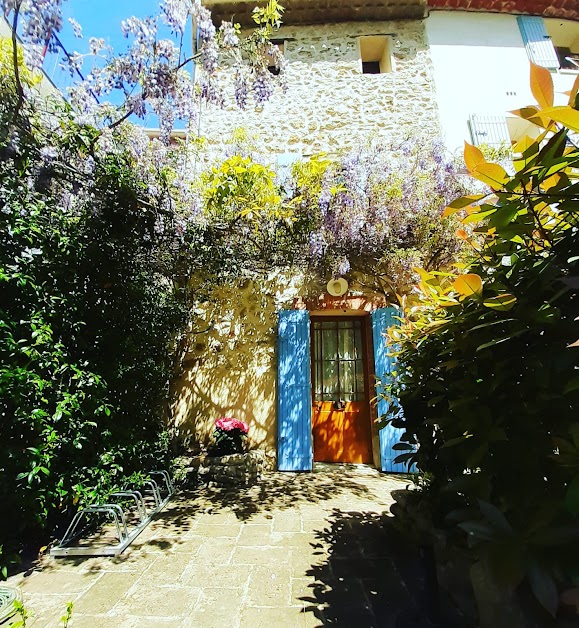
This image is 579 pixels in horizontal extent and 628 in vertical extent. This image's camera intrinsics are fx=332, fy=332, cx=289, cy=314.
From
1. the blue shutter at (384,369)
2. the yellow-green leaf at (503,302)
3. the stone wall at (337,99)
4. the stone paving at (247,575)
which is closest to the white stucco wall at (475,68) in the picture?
the stone wall at (337,99)

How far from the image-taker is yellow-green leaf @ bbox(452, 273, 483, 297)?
98cm

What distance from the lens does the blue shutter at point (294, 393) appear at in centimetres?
433

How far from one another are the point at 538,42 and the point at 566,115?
7880 mm

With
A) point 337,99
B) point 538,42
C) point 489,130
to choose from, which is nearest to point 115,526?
point 337,99

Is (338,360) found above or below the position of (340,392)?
above

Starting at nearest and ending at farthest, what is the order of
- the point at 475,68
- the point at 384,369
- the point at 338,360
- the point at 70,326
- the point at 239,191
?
the point at 70,326
the point at 239,191
the point at 384,369
the point at 338,360
the point at 475,68

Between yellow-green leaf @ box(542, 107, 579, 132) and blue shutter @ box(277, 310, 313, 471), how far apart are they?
13.2 ft

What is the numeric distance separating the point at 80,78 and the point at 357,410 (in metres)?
4.68

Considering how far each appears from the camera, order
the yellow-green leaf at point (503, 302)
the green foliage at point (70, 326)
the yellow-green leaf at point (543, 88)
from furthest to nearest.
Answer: the green foliage at point (70, 326), the yellow-green leaf at point (503, 302), the yellow-green leaf at point (543, 88)

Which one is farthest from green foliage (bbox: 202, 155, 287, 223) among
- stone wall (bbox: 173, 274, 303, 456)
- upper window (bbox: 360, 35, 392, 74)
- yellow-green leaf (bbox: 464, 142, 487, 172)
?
upper window (bbox: 360, 35, 392, 74)

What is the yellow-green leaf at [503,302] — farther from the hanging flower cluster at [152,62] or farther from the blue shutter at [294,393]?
the blue shutter at [294,393]

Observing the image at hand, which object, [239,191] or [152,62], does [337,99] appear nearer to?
[239,191]

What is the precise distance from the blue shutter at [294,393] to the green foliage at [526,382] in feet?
11.4

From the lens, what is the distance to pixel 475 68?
19.0 feet
